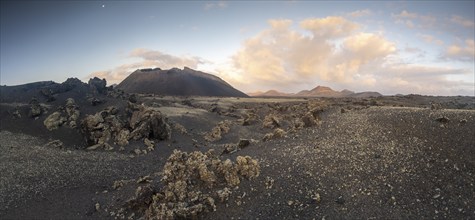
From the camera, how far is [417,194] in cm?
1748

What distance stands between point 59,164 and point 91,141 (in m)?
7.23

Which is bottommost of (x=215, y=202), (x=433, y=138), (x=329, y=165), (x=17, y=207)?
(x=17, y=207)

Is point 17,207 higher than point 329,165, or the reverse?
point 329,165

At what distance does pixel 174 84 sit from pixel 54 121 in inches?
4952

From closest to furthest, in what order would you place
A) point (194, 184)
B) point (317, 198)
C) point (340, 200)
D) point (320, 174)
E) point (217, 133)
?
point (340, 200)
point (317, 198)
point (194, 184)
point (320, 174)
point (217, 133)

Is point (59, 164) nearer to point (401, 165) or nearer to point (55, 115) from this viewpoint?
point (55, 115)

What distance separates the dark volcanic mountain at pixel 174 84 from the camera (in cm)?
15800

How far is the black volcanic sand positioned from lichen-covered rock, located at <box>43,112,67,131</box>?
20.9 ft

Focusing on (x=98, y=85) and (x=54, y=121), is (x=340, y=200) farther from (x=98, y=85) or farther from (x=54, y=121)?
(x=98, y=85)

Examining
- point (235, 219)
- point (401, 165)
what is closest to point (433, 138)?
point (401, 165)

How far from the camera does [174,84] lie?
16488 centimetres

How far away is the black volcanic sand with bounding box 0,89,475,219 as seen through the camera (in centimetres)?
1733

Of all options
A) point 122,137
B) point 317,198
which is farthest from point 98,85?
point 317,198

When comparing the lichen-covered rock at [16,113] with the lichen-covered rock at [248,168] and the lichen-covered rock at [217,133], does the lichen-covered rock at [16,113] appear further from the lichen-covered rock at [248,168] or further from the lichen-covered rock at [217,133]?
the lichen-covered rock at [248,168]
